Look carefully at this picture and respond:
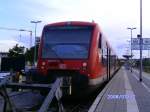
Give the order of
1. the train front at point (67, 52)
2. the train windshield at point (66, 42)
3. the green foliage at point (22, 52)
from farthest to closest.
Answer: the green foliage at point (22, 52)
the train windshield at point (66, 42)
the train front at point (67, 52)

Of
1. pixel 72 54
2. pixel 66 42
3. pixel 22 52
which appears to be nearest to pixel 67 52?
pixel 72 54

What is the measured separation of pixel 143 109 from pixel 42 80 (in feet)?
19.1

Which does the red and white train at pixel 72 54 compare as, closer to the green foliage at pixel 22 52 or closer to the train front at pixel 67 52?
the train front at pixel 67 52

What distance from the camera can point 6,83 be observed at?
12.4m

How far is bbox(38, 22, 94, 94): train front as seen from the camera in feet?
62.8

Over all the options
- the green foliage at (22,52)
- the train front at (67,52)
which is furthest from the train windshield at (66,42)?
the green foliage at (22,52)

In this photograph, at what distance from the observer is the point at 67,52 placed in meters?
19.9

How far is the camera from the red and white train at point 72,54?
19156mm

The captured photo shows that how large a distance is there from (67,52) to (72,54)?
0.92ft

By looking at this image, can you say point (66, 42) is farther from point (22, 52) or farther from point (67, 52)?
point (22, 52)

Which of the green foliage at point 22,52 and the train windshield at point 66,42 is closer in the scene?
the train windshield at point 66,42

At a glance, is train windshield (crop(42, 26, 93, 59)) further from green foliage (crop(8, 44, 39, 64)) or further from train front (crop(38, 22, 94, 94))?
green foliage (crop(8, 44, 39, 64))

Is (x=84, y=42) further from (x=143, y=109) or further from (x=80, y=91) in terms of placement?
(x=143, y=109)

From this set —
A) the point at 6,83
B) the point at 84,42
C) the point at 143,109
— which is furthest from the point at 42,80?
the point at 6,83
